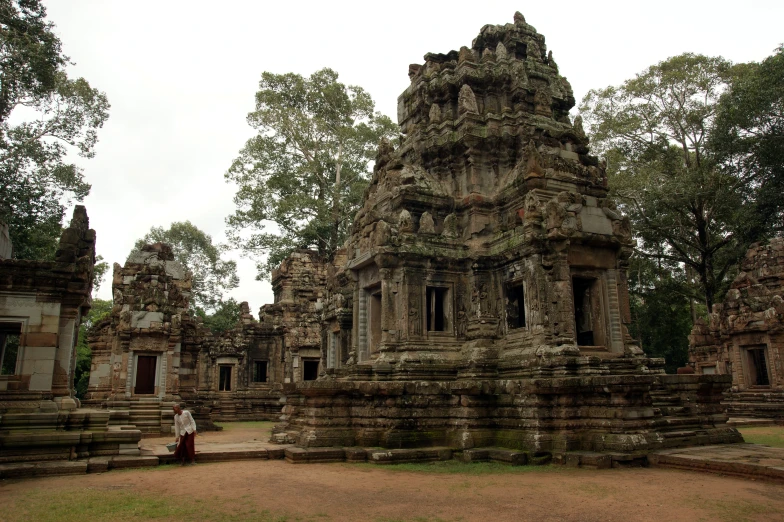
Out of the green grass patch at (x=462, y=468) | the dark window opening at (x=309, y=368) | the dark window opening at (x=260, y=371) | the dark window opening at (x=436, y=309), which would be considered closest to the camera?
the green grass patch at (x=462, y=468)

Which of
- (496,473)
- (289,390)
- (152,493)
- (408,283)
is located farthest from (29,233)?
(496,473)

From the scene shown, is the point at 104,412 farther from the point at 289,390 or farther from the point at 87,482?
the point at 289,390

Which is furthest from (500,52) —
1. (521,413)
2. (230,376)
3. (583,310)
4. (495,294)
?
(230,376)

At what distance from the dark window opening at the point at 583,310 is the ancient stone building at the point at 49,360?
8962 mm

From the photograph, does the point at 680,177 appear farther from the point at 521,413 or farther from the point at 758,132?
the point at 521,413

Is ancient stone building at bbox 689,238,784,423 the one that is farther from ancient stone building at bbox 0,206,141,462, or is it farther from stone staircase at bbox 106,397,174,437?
ancient stone building at bbox 0,206,141,462

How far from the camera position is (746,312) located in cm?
2230

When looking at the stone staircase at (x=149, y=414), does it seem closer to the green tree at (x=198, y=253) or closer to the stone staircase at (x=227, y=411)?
the stone staircase at (x=227, y=411)

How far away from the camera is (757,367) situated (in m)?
22.6

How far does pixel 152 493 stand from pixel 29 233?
1985 centimetres

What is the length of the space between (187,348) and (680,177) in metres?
22.2

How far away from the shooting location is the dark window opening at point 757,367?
2231 centimetres

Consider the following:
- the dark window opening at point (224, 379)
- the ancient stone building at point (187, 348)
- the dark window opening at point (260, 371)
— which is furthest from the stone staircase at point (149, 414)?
the dark window opening at point (260, 371)

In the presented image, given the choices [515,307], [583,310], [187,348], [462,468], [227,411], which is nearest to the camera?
[462,468]
